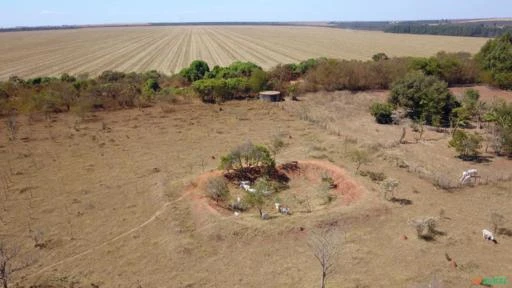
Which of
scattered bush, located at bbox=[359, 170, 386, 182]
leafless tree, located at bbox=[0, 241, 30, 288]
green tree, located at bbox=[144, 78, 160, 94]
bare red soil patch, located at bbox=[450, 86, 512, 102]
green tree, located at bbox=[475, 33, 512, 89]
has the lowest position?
bare red soil patch, located at bbox=[450, 86, 512, 102]

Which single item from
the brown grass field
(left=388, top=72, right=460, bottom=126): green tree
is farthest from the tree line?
the brown grass field

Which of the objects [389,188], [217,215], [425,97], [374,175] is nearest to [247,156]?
[217,215]

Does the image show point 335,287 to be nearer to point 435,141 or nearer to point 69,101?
point 435,141

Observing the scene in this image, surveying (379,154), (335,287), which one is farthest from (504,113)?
(335,287)

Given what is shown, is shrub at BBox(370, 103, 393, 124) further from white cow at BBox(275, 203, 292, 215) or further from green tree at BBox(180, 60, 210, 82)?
green tree at BBox(180, 60, 210, 82)

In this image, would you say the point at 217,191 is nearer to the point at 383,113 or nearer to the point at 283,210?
the point at 283,210

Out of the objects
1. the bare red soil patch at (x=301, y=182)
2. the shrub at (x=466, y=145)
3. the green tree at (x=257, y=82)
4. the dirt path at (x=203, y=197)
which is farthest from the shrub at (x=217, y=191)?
the green tree at (x=257, y=82)
